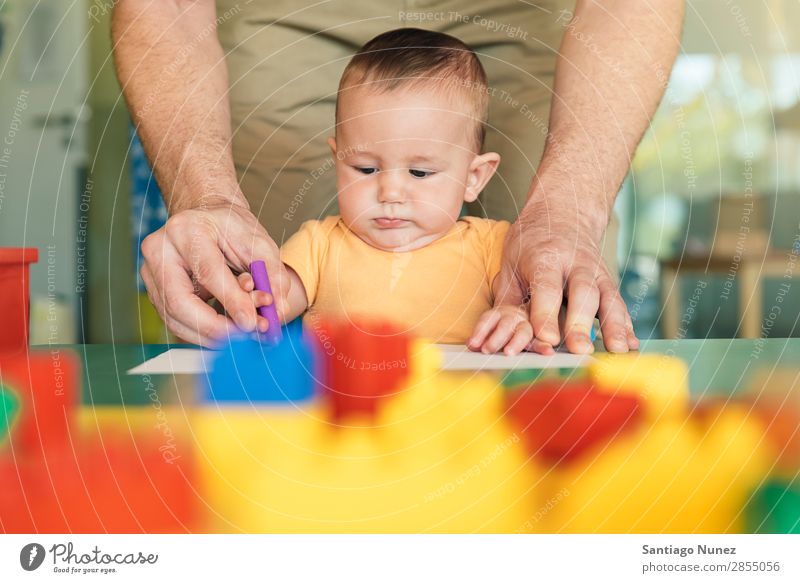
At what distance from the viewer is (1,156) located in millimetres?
1441

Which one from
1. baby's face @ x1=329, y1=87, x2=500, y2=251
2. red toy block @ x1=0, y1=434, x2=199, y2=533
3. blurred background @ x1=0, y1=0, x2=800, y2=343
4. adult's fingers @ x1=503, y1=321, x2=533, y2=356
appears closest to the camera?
red toy block @ x1=0, y1=434, x2=199, y2=533

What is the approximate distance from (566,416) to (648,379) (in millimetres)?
79

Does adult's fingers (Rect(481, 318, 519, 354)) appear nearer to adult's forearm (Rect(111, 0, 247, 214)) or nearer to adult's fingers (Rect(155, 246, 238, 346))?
adult's fingers (Rect(155, 246, 238, 346))

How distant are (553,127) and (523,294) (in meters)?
0.21

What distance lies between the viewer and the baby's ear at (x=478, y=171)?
0.74m

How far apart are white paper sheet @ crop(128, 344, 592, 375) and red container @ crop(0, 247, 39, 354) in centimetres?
10

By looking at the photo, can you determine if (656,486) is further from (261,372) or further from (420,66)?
(420,66)

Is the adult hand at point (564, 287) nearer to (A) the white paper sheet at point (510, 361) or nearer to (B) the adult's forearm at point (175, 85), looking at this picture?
(A) the white paper sheet at point (510, 361)

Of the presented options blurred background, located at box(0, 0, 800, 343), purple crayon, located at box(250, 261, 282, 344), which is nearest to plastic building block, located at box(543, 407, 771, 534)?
purple crayon, located at box(250, 261, 282, 344)

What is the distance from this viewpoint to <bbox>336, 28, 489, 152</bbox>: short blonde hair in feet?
2.29

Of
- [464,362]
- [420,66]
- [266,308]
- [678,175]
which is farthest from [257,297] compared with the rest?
[678,175]

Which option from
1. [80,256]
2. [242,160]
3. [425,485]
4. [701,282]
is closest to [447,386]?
[425,485]

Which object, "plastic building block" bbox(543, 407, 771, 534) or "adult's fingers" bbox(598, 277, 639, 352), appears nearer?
"plastic building block" bbox(543, 407, 771, 534)

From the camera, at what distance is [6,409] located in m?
0.48
